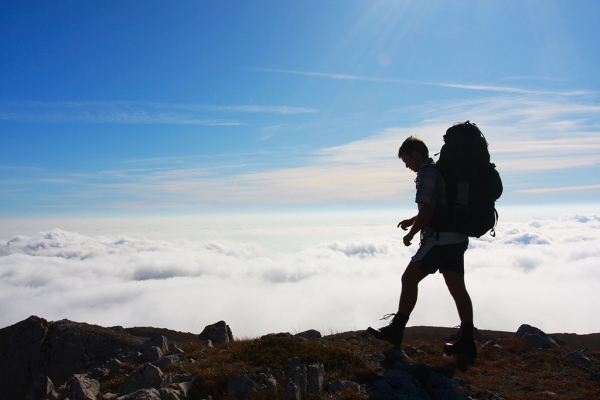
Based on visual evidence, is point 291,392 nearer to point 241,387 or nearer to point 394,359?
point 241,387

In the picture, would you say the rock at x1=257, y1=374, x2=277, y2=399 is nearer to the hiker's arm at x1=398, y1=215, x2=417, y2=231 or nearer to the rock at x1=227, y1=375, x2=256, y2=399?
the rock at x1=227, y1=375, x2=256, y2=399

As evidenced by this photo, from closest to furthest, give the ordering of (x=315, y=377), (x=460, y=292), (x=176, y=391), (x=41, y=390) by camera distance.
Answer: (x=176, y=391)
(x=315, y=377)
(x=41, y=390)
(x=460, y=292)

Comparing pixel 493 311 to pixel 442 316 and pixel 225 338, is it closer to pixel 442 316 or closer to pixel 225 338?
pixel 442 316

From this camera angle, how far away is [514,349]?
6.65 meters

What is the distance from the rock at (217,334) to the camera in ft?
27.4

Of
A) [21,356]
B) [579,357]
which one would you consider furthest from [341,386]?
[21,356]

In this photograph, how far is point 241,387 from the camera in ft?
13.8

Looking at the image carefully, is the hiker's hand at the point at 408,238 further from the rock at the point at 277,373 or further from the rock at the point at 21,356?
the rock at the point at 21,356

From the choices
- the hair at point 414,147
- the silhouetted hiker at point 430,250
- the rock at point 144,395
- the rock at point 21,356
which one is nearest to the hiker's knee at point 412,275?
the silhouetted hiker at point 430,250

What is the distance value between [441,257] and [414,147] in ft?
5.27

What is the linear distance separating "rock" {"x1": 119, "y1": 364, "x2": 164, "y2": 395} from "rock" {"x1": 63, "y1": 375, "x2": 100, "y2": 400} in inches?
11.9

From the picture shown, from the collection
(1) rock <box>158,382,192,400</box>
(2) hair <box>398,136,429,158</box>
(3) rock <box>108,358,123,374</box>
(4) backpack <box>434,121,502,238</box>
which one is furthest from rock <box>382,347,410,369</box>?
(3) rock <box>108,358,123,374</box>

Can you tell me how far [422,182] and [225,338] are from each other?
562 centimetres

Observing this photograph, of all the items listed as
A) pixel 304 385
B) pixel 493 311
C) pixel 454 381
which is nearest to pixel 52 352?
pixel 304 385
